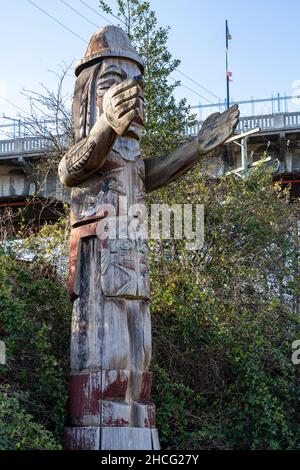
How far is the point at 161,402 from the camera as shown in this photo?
8.25 meters

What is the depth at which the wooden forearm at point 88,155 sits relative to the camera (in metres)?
6.42

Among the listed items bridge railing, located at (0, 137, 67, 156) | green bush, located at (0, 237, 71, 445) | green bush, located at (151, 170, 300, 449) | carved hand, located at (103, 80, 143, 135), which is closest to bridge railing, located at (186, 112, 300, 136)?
bridge railing, located at (0, 137, 67, 156)

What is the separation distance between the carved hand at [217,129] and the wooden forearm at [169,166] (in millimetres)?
153

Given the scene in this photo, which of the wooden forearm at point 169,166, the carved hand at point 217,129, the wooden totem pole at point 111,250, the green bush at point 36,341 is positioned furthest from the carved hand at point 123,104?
the green bush at point 36,341

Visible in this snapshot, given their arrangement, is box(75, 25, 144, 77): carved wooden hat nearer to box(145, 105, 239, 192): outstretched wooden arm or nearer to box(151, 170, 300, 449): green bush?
box(145, 105, 239, 192): outstretched wooden arm

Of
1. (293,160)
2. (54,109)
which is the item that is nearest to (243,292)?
(54,109)

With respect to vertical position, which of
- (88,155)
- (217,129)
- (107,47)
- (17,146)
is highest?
(17,146)

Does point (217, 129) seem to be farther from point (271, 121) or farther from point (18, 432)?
point (271, 121)

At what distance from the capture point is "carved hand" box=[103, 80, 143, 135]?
5961 mm

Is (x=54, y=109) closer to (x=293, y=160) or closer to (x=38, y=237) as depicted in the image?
(x=38, y=237)

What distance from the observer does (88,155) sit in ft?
21.6

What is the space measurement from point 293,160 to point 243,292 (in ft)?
43.8

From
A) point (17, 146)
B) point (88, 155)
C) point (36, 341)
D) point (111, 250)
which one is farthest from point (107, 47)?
point (17, 146)

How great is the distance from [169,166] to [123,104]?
4.11 ft
